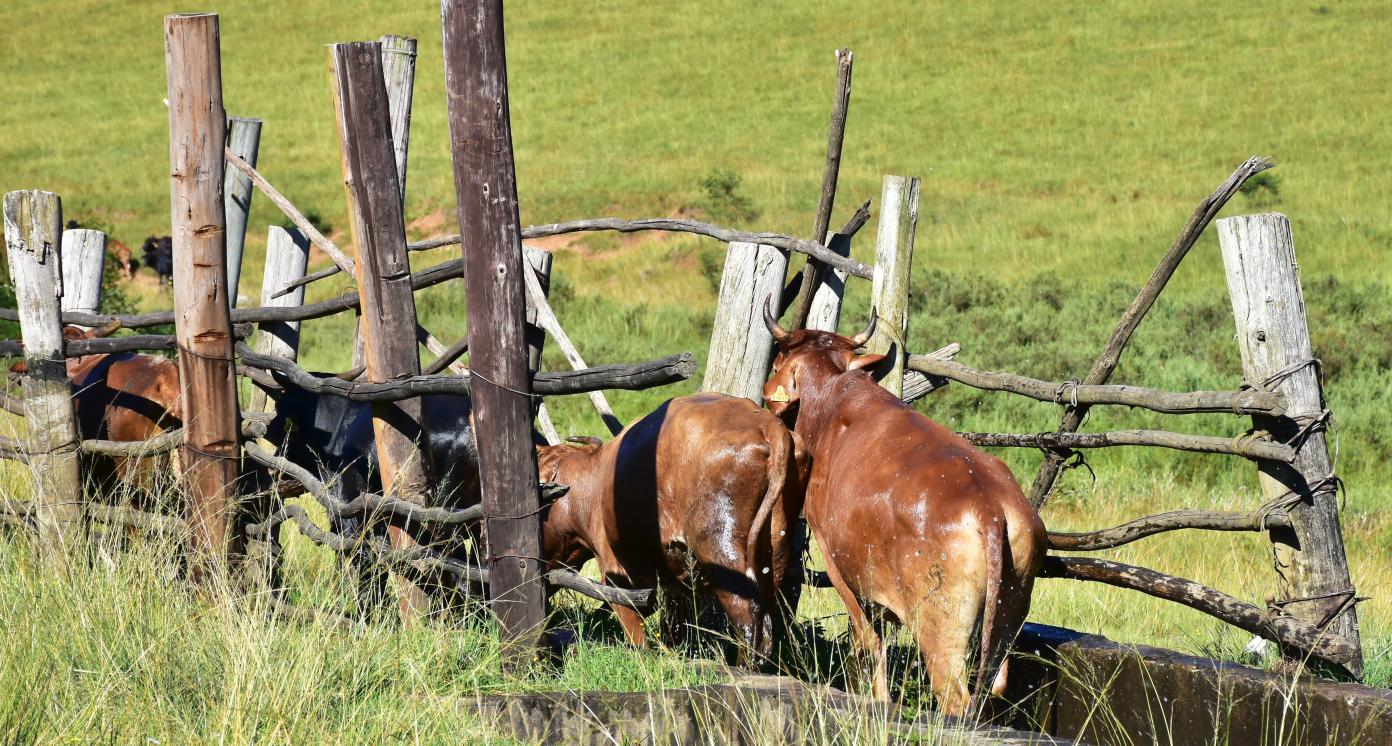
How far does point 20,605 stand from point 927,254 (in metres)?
19.9

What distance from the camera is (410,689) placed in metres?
4.59

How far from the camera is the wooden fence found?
4.67 meters

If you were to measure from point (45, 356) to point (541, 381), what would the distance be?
2690 mm

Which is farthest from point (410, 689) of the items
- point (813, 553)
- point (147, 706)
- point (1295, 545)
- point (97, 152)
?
point (97, 152)

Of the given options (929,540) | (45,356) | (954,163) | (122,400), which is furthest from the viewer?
(954,163)

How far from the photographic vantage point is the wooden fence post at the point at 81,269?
26.3ft

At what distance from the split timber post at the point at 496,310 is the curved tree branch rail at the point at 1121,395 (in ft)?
6.37

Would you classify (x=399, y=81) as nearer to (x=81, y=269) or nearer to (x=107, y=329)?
(x=107, y=329)

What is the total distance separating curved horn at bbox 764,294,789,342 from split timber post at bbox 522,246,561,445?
→ 95 cm

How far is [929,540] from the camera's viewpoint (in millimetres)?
4379

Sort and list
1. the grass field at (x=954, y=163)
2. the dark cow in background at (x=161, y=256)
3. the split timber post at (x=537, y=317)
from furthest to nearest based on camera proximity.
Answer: the dark cow in background at (x=161, y=256) → the grass field at (x=954, y=163) → the split timber post at (x=537, y=317)

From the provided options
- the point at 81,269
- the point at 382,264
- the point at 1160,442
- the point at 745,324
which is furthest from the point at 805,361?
the point at 81,269

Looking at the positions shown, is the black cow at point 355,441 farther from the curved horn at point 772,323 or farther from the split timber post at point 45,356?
the curved horn at point 772,323

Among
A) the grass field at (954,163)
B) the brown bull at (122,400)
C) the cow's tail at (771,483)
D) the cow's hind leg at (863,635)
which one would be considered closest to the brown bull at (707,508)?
the cow's tail at (771,483)
